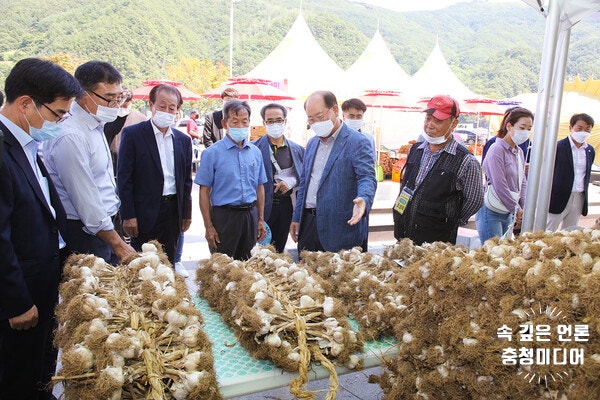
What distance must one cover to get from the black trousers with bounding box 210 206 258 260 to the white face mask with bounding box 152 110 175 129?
0.74 meters

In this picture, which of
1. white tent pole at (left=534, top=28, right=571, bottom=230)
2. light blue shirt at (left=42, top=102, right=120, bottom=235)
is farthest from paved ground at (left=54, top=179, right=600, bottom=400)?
white tent pole at (left=534, top=28, right=571, bottom=230)

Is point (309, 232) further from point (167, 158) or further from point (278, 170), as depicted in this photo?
point (167, 158)

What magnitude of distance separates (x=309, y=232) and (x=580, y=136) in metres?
3.53

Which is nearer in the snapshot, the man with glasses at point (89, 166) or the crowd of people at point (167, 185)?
the crowd of people at point (167, 185)

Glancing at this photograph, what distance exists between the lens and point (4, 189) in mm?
1710

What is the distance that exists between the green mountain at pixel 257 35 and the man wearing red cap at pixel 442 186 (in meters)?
27.3

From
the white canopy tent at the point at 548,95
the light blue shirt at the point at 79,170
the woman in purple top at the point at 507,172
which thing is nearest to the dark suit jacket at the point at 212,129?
the light blue shirt at the point at 79,170

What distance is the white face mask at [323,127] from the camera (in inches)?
121

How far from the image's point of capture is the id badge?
293 cm

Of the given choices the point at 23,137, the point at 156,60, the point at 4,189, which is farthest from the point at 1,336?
the point at 156,60

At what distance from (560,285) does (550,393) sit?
0.85 feet

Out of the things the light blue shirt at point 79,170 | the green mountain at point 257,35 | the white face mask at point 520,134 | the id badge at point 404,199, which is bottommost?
the id badge at point 404,199

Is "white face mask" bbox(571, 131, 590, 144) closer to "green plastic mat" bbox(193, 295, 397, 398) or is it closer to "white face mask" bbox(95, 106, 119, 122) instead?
"green plastic mat" bbox(193, 295, 397, 398)

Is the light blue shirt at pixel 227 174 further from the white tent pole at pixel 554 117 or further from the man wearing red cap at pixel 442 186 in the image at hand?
the white tent pole at pixel 554 117
